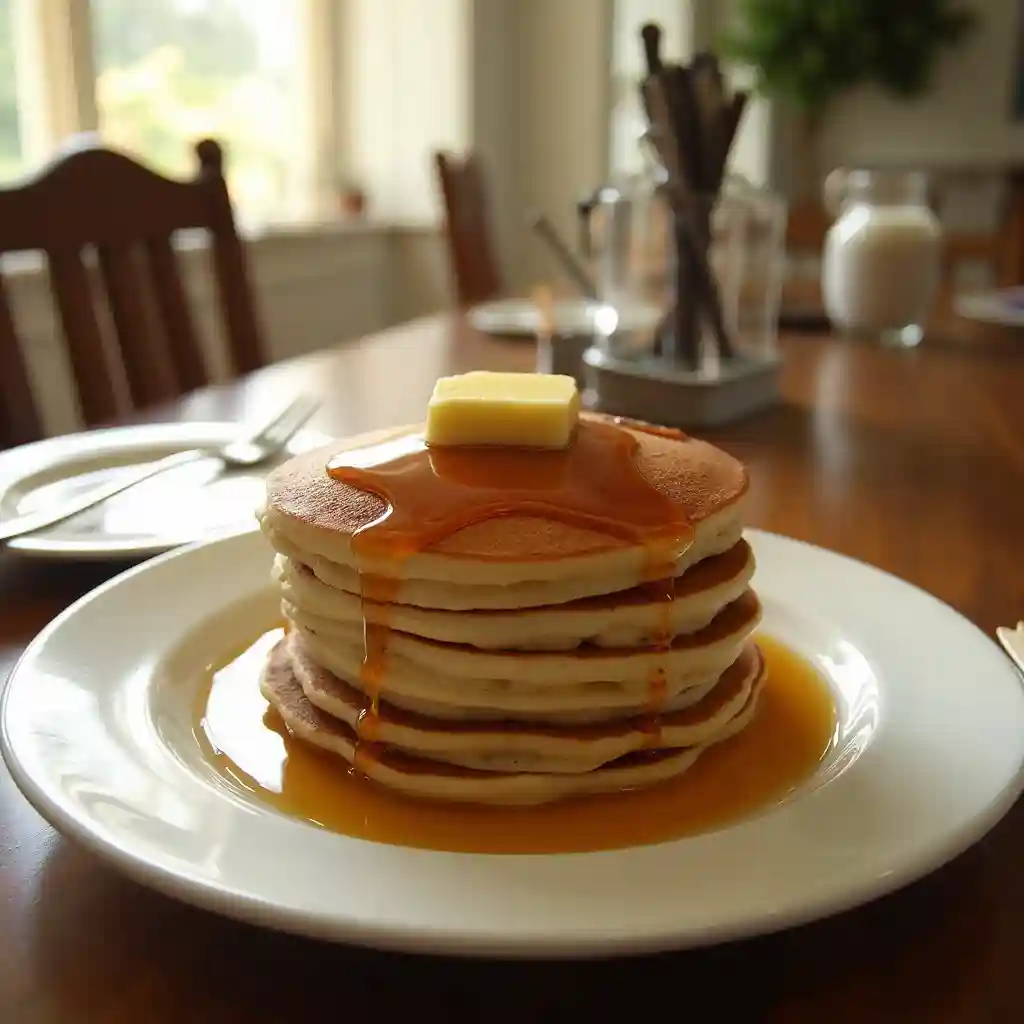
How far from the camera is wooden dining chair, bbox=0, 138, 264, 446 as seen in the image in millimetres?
1366

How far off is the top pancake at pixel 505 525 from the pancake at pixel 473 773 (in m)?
0.08

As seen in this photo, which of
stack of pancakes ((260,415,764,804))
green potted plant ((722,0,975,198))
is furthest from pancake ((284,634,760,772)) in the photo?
green potted plant ((722,0,975,198))

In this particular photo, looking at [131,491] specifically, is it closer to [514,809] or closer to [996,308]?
[514,809]

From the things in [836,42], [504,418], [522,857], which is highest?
[836,42]

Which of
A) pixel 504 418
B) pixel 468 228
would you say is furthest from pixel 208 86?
pixel 504 418

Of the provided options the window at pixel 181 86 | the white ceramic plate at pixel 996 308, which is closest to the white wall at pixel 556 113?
the window at pixel 181 86

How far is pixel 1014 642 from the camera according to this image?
64 centimetres

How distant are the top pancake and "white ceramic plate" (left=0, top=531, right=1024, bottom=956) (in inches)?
4.4

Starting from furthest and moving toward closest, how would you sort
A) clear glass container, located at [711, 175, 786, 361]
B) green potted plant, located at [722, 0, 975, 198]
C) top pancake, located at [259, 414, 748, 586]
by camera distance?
green potted plant, located at [722, 0, 975, 198] → clear glass container, located at [711, 175, 786, 361] → top pancake, located at [259, 414, 748, 586]

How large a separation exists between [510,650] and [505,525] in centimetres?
6

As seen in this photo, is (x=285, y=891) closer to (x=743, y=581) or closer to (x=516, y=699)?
(x=516, y=699)

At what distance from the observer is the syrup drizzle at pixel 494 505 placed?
483mm

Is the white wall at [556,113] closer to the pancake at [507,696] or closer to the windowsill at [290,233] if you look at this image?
the windowsill at [290,233]

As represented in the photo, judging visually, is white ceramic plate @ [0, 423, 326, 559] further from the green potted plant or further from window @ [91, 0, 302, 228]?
the green potted plant
